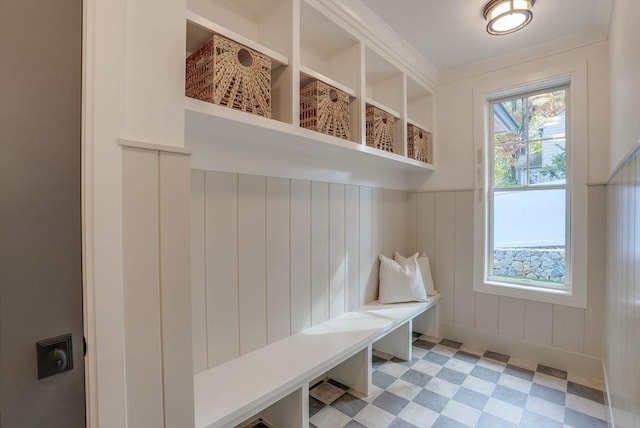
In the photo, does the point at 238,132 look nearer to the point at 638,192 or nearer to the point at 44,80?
the point at 44,80

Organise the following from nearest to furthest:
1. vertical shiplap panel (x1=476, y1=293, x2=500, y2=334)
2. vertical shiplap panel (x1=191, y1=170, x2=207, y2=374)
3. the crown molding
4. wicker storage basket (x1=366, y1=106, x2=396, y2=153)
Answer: vertical shiplap panel (x1=191, y1=170, x2=207, y2=374) → the crown molding → wicker storage basket (x1=366, y1=106, x2=396, y2=153) → vertical shiplap panel (x1=476, y1=293, x2=500, y2=334)

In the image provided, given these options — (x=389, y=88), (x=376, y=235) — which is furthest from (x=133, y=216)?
(x=389, y=88)

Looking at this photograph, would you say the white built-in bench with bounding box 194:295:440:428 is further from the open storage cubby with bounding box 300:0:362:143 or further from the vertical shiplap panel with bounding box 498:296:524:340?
the open storage cubby with bounding box 300:0:362:143

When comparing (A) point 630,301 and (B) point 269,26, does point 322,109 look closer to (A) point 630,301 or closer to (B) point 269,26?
(B) point 269,26

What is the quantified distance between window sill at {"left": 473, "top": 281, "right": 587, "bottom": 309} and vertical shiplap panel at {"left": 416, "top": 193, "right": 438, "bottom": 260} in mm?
445

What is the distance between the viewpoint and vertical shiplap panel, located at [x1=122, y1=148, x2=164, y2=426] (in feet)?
2.60

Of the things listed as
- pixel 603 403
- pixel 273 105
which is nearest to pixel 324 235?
pixel 273 105

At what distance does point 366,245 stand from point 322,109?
126cm

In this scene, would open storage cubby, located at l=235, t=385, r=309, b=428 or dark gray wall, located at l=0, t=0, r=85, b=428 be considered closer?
dark gray wall, located at l=0, t=0, r=85, b=428

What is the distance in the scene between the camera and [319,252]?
203 centimetres

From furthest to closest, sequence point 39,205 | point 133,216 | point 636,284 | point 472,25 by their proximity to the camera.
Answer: point 472,25 < point 636,284 < point 133,216 < point 39,205

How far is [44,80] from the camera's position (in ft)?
2.26

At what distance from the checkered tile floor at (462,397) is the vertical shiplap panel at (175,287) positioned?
1.01m

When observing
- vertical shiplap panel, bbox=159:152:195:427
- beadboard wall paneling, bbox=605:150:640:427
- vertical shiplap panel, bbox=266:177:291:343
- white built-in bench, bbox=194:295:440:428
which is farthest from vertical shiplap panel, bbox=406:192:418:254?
vertical shiplap panel, bbox=159:152:195:427
